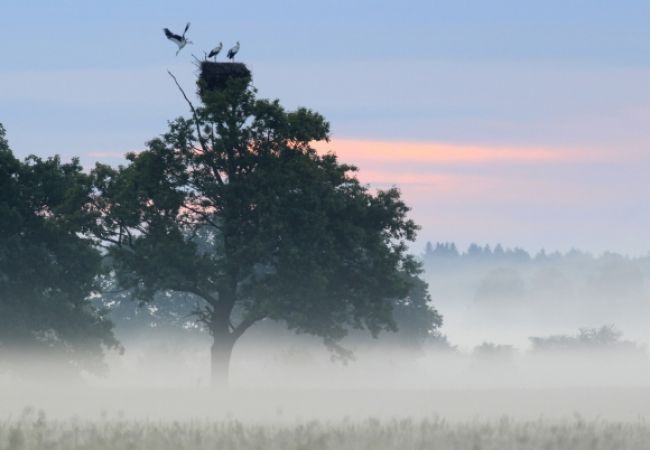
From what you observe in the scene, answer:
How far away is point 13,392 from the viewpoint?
51.7 metres

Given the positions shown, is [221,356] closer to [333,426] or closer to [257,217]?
[257,217]

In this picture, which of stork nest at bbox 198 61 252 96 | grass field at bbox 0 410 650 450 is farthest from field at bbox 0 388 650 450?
stork nest at bbox 198 61 252 96

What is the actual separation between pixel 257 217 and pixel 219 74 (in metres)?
5.40

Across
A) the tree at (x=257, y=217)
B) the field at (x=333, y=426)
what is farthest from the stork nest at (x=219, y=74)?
the field at (x=333, y=426)

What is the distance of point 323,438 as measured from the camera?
21812 millimetres

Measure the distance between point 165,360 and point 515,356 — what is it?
47.7 m

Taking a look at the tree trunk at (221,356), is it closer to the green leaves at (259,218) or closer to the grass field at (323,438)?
the green leaves at (259,218)

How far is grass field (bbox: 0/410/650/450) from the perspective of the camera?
69.0ft

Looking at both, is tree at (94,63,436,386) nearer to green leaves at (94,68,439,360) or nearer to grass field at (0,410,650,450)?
green leaves at (94,68,439,360)

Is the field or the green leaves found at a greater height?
the green leaves

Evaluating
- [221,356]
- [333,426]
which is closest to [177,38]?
[221,356]

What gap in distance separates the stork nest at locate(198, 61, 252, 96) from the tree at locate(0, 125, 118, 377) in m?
9.28

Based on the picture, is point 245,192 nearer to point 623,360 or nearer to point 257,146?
point 257,146

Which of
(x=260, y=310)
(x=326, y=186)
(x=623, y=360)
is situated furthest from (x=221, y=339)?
(x=623, y=360)
